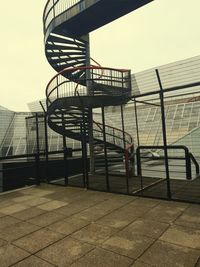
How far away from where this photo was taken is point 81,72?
10484mm

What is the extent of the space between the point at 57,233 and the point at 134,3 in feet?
25.4

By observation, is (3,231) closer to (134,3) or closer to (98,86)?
(98,86)

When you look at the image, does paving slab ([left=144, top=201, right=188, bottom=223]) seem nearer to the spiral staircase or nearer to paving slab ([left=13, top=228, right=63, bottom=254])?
paving slab ([left=13, top=228, right=63, bottom=254])

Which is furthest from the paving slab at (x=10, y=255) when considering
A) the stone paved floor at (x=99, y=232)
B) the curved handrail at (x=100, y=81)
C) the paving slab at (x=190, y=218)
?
the curved handrail at (x=100, y=81)

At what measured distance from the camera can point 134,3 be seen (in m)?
8.05

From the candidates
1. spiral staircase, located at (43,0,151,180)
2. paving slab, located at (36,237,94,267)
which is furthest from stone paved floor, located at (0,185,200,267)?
spiral staircase, located at (43,0,151,180)

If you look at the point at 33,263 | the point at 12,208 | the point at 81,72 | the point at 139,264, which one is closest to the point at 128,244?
the point at 139,264

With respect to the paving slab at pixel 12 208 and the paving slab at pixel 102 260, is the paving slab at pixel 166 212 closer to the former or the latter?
the paving slab at pixel 102 260

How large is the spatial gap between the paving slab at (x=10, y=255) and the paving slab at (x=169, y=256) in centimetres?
151

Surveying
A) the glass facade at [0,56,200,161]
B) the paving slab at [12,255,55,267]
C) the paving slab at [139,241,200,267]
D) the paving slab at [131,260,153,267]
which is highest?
the glass facade at [0,56,200,161]

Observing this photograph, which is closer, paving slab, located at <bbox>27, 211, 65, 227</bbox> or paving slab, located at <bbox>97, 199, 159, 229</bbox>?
paving slab, located at <bbox>97, 199, 159, 229</bbox>

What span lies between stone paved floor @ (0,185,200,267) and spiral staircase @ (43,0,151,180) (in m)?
2.66

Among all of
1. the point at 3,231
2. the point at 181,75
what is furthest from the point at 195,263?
the point at 181,75

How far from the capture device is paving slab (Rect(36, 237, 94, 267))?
2.80m
